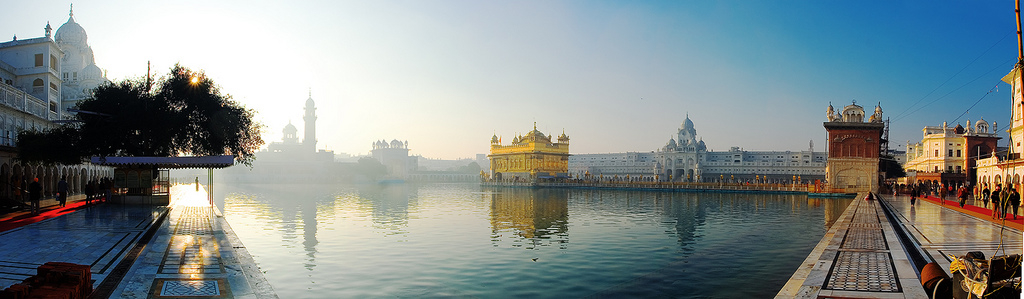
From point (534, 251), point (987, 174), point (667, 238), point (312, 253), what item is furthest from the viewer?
point (987, 174)

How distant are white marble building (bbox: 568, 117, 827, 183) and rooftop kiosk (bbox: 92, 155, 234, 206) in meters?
101

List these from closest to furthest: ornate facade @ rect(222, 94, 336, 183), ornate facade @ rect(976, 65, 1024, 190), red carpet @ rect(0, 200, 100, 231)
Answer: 1. red carpet @ rect(0, 200, 100, 231)
2. ornate facade @ rect(976, 65, 1024, 190)
3. ornate facade @ rect(222, 94, 336, 183)

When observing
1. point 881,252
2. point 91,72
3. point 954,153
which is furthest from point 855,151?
point 91,72

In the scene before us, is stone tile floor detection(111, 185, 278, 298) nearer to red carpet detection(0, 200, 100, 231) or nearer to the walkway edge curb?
the walkway edge curb

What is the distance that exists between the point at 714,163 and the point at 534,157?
61.1 meters

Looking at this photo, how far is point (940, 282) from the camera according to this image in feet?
24.2

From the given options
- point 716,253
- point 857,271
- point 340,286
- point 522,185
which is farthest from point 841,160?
point 340,286

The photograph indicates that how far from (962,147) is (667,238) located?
59.9m

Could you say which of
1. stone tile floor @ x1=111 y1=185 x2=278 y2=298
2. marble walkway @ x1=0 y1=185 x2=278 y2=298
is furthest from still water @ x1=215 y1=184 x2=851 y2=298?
marble walkway @ x1=0 y1=185 x2=278 y2=298

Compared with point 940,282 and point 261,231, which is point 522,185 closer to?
point 261,231

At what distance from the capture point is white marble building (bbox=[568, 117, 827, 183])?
404ft

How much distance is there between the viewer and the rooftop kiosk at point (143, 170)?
77.5 ft

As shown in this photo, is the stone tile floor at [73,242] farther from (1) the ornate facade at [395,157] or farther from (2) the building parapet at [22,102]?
(1) the ornate facade at [395,157]

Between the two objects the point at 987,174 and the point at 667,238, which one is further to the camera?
the point at 987,174
